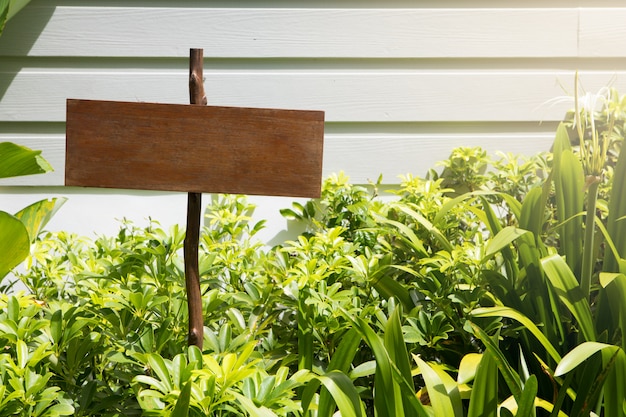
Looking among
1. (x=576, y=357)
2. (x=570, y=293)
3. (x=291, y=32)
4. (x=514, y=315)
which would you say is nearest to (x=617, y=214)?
(x=570, y=293)

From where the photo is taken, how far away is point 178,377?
1310 millimetres

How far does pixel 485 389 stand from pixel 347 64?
1470 mm

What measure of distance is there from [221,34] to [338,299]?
4.04 ft

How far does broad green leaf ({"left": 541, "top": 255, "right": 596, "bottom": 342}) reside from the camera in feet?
5.07

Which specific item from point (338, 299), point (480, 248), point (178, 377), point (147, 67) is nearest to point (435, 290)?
point (480, 248)

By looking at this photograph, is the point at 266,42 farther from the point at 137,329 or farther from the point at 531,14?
the point at 137,329

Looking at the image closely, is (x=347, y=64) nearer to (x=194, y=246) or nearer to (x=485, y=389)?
(x=194, y=246)

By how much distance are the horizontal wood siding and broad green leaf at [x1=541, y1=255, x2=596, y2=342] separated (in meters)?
1.07

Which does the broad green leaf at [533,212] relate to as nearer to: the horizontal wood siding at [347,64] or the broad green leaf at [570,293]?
the broad green leaf at [570,293]

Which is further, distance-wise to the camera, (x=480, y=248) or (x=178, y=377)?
(x=480, y=248)

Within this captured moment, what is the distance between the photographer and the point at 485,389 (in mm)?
1372

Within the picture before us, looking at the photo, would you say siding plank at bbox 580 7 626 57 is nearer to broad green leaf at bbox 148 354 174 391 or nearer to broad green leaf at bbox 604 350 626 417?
broad green leaf at bbox 604 350 626 417

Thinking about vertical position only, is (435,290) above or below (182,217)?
below

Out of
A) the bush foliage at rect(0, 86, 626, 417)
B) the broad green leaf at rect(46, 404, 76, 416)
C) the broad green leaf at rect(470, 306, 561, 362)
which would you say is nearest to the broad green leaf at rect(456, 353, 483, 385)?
the bush foliage at rect(0, 86, 626, 417)
